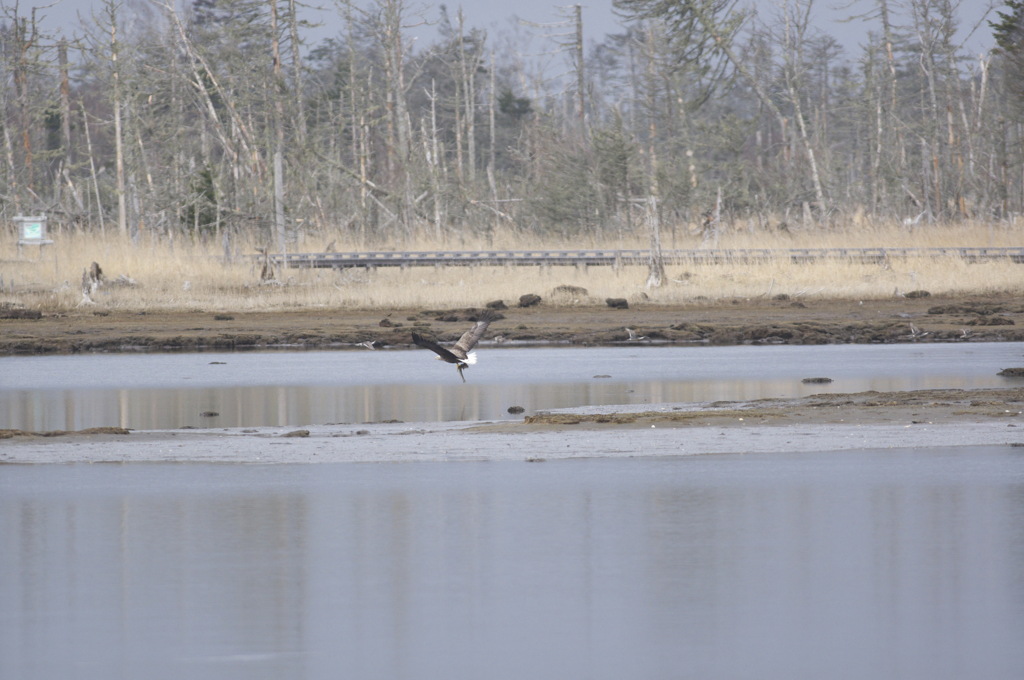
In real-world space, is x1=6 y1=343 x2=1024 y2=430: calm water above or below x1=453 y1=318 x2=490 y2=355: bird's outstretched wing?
below

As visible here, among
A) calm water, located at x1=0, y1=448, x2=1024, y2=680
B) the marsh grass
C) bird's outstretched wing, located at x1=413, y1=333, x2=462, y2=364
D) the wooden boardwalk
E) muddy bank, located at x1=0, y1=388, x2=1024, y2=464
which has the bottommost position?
calm water, located at x1=0, y1=448, x2=1024, y2=680

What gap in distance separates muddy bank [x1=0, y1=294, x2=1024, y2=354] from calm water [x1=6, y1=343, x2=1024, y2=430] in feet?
3.11

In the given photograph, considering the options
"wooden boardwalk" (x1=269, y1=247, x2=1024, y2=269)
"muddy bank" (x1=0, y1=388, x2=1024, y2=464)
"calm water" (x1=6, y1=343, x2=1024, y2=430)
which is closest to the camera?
"muddy bank" (x1=0, y1=388, x2=1024, y2=464)

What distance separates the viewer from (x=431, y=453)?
35.1 feet

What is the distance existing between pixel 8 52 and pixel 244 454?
40128 mm

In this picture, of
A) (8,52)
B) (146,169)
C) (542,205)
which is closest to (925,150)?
(542,205)

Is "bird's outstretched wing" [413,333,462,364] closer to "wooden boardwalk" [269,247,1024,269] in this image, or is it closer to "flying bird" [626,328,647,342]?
"flying bird" [626,328,647,342]

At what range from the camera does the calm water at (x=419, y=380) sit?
13.7 m

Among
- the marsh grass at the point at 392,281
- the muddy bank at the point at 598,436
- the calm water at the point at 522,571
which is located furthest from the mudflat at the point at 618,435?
the marsh grass at the point at 392,281

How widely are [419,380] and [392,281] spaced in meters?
12.5

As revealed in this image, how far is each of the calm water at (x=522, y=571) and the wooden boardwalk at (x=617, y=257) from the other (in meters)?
19.0

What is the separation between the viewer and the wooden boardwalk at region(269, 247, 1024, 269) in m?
28.7

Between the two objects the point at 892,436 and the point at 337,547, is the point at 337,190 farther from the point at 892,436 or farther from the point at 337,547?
the point at 337,547

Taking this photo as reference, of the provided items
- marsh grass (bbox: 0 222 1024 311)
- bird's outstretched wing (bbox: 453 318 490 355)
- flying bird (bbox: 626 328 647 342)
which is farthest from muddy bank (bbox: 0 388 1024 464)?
marsh grass (bbox: 0 222 1024 311)
